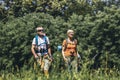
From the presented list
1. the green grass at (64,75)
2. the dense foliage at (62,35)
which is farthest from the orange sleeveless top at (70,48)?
the dense foliage at (62,35)

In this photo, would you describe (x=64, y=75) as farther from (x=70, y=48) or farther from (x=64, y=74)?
(x=70, y=48)

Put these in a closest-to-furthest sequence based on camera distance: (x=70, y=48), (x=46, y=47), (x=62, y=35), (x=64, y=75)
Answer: (x=64, y=75), (x=46, y=47), (x=70, y=48), (x=62, y=35)

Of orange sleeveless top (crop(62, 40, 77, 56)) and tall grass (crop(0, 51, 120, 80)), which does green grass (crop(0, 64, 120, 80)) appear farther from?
orange sleeveless top (crop(62, 40, 77, 56))

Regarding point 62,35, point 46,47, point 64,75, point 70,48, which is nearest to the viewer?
Result: point 64,75

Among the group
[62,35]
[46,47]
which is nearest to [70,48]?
[46,47]

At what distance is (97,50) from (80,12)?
20005 millimetres

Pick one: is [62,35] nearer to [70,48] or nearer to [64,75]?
[70,48]

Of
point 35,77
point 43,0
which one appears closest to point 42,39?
point 35,77

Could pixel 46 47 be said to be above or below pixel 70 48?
above

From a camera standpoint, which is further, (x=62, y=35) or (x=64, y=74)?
(x=62, y=35)

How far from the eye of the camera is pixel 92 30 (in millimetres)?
19344

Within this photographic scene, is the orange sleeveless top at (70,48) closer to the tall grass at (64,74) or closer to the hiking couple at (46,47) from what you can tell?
the hiking couple at (46,47)

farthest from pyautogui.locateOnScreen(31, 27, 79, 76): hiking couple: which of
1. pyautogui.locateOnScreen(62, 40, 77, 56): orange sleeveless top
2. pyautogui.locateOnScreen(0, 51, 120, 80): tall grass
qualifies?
pyautogui.locateOnScreen(0, 51, 120, 80): tall grass

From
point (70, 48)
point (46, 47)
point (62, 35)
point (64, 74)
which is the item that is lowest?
point (62, 35)
